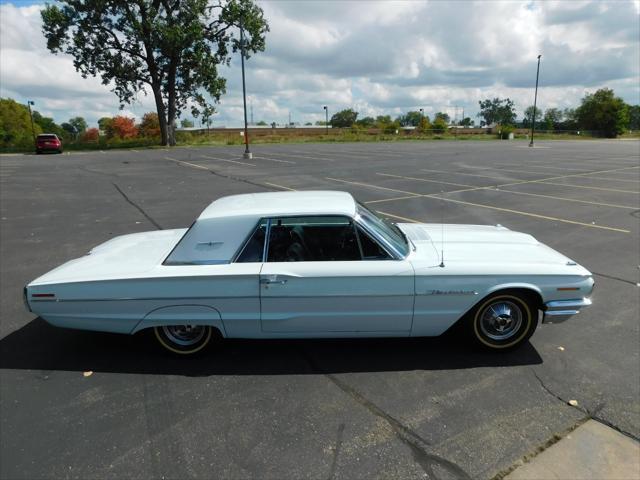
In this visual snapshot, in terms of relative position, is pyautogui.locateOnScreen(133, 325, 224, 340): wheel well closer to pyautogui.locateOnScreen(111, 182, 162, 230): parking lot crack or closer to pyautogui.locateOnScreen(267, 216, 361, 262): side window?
pyautogui.locateOnScreen(267, 216, 361, 262): side window

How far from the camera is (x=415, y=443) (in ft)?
9.16

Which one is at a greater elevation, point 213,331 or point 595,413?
point 213,331

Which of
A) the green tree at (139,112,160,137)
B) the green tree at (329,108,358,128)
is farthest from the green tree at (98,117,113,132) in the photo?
the green tree at (329,108,358,128)

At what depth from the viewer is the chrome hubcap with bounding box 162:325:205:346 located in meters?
3.77

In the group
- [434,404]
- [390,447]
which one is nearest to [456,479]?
[390,447]

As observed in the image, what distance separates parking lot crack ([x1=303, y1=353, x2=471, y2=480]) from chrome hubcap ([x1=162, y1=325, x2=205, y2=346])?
126 cm

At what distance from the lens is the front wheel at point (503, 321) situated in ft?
12.2

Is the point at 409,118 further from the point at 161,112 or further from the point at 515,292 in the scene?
the point at 515,292

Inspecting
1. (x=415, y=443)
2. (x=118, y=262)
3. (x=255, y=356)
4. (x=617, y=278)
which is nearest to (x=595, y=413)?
(x=415, y=443)

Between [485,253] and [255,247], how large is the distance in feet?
6.65

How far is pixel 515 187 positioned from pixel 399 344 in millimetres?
11979

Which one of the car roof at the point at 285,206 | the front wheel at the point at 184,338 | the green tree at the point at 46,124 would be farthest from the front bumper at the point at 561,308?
the green tree at the point at 46,124

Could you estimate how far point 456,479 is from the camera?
2506mm

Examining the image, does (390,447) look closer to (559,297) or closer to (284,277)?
(284,277)
